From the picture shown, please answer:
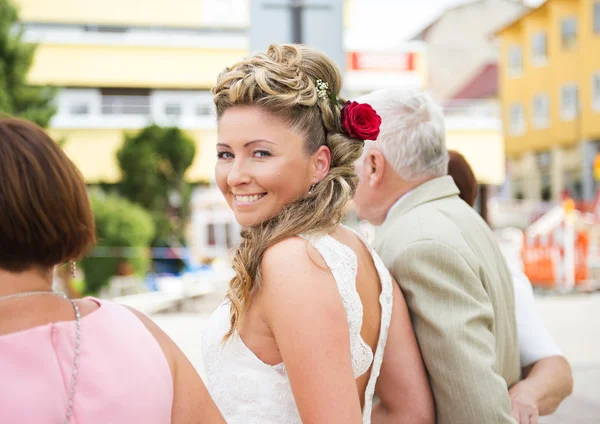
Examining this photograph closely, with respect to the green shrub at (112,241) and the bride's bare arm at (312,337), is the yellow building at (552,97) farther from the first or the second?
the bride's bare arm at (312,337)

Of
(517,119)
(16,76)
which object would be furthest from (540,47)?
(16,76)

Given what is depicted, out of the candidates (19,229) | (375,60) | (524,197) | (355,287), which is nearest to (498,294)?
(355,287)

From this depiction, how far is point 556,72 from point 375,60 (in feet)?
76.3

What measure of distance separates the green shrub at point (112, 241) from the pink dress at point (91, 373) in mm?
12239

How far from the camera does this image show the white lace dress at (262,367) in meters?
1.69

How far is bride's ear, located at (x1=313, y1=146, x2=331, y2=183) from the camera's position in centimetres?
185

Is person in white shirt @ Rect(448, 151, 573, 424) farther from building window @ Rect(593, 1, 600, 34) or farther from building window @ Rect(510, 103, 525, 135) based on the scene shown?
building window @ Rect(510, 103, 525, 135)

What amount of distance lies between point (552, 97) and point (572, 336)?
27.4 meters

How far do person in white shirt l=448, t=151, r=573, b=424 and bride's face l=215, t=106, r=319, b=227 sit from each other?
1052mm

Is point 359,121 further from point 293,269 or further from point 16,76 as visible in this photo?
point 16,76

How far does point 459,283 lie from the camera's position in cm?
203

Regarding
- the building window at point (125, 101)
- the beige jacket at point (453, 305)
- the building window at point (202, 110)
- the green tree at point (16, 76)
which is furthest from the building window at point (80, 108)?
the beige jacket at point (453, 305)

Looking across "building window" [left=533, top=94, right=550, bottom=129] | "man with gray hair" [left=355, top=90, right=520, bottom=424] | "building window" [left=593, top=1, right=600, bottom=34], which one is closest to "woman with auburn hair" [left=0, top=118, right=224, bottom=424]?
"man with gray hair" [left=355, top=90, right=520, bottom=424]

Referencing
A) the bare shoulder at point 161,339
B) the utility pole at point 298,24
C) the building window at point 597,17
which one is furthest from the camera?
the building window at point 597,17
